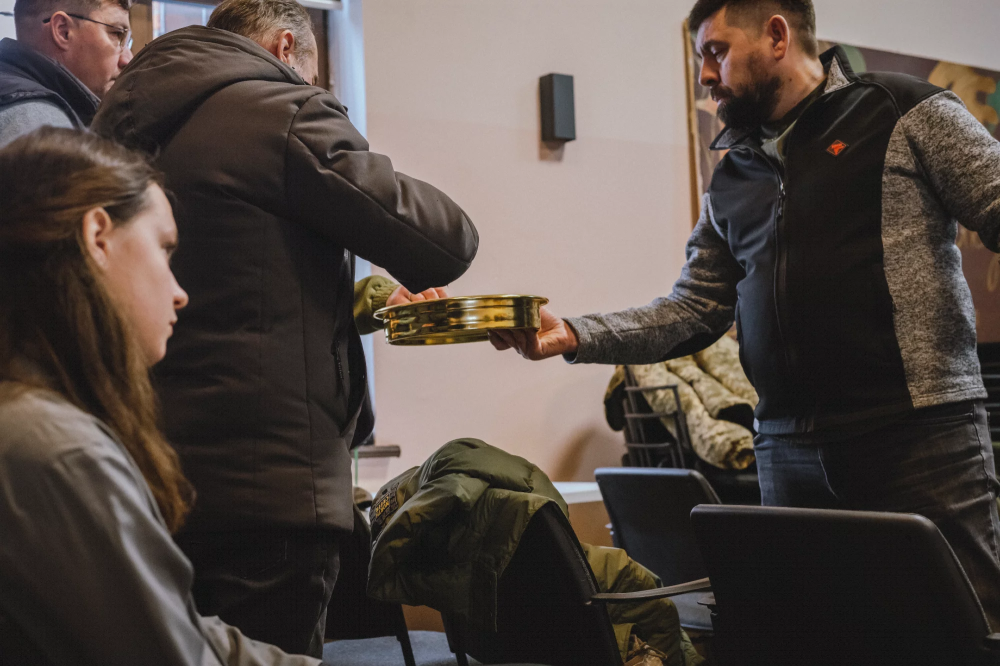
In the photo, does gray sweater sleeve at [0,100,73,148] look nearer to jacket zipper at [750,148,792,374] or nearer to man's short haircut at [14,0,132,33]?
man's short haircut at [14,0,132,33]

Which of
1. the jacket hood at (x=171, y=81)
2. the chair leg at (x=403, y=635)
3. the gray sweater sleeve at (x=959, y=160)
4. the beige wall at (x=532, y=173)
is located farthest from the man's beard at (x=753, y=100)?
the beige wall at (x=532, y=173)

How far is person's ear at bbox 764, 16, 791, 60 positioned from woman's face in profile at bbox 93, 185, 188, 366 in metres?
1.43

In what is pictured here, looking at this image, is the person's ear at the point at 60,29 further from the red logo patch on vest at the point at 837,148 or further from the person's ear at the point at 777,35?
the red logo patch on vest at the point at 837,148

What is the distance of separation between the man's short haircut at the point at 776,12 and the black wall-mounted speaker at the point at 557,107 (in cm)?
195

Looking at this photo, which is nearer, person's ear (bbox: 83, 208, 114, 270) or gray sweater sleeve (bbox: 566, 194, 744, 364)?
person's ear (bbox: 83, 208, 114, 270)

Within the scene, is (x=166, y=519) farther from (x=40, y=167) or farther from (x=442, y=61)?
(x=442, y=61)

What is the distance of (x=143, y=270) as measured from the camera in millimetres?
894

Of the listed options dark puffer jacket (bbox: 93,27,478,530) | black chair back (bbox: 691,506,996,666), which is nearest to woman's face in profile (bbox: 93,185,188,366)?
dark puffer jacket (bbox: 93,27,478,530)

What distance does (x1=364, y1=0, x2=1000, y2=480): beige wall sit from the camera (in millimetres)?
3707

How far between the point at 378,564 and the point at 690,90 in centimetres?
318

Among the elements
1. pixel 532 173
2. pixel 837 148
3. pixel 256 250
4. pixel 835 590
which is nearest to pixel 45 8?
pixel 256 250

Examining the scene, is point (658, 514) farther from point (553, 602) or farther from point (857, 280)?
point (857, 280)

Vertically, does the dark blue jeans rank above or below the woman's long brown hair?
below

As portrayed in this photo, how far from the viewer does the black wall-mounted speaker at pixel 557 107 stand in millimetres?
3957
